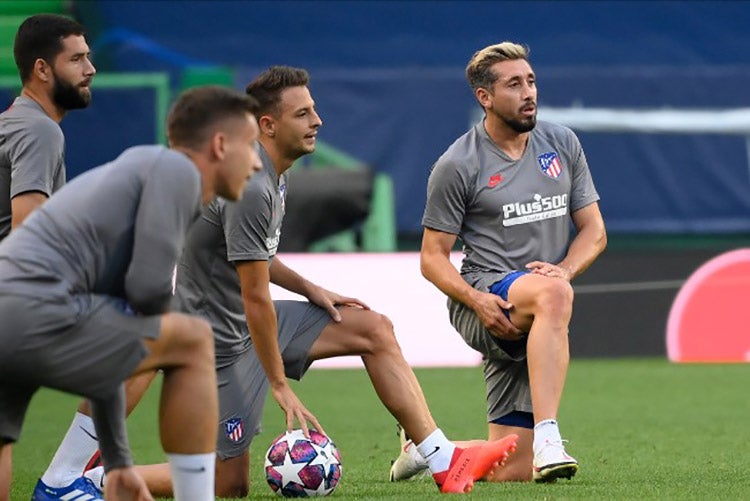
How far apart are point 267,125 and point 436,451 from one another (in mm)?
1401

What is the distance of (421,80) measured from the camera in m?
15.2

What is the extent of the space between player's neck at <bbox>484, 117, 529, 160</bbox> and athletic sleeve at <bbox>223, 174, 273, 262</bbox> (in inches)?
52.2

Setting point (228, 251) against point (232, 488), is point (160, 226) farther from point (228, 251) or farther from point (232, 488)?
point (232, 488)

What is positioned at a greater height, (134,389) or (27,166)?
(27,166)

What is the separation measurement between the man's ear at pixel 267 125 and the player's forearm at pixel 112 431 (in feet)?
5.50

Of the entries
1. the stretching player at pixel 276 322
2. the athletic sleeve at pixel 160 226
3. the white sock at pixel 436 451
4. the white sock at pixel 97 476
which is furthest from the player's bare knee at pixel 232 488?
the athletic sleeve at pixel 160 226

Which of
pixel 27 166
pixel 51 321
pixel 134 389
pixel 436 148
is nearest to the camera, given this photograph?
pixel 51 321

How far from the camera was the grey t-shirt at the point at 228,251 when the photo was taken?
224 inches

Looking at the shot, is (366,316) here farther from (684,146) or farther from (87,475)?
(684,146)

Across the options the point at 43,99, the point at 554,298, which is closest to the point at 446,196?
the point at 554,298

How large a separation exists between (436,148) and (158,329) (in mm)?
11131

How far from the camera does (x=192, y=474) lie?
4.32 m

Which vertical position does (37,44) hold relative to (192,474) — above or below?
above

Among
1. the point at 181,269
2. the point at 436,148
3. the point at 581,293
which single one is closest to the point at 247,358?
the point at 181,269
